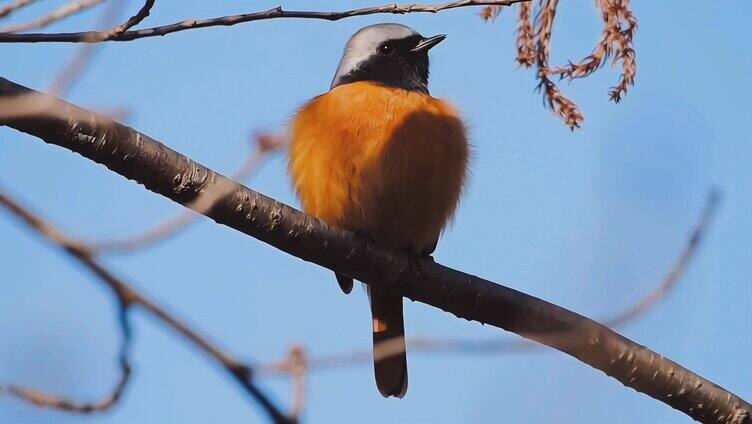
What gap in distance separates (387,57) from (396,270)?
6.35 ft

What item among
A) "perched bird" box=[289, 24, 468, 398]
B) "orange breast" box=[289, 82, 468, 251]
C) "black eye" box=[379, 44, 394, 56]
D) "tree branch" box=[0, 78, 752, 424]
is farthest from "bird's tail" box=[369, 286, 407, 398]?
"tree branch" box=[0, 78, 752, 424]

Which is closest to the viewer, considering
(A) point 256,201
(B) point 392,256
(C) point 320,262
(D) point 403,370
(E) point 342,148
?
(A) point 256,201

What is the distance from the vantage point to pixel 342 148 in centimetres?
455

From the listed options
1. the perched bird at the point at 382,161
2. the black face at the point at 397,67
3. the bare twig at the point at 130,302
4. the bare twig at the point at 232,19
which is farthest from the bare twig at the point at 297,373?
the black face at the point at 397,67

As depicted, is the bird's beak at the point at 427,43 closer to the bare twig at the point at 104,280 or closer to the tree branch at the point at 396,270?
the tree branch at the point at 396,270

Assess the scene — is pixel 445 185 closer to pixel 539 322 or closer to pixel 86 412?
pixel 539 322

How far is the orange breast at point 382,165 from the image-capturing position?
4.56 metres

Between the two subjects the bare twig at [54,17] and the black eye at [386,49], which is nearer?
the bare twig at [54,17]

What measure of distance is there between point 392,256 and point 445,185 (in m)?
0.91

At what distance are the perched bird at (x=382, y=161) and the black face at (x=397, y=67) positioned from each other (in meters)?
0.12

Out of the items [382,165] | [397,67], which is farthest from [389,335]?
[397,67]

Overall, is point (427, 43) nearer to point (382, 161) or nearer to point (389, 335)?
point (382, 161)

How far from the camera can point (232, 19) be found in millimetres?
2469

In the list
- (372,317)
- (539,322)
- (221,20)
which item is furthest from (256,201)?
(372,317)
